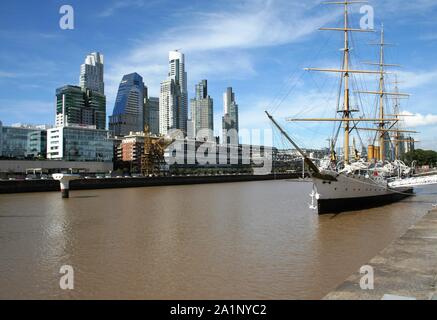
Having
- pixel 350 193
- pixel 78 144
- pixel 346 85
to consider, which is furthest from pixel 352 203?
pixel 78 144

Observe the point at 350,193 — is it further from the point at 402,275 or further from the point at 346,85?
the point at 402,275

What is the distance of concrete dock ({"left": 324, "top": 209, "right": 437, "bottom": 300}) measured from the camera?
8.45 metres

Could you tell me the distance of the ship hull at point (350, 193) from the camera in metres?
30.6

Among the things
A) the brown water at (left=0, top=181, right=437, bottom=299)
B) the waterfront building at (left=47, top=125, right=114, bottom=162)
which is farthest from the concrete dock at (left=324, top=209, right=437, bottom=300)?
the waterfront building at (left=47, top=125, right=114, bottom=162)

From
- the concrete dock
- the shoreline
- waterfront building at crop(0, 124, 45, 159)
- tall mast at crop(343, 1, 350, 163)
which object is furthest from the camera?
waterfront building at crop(0, 124, 45, 159)

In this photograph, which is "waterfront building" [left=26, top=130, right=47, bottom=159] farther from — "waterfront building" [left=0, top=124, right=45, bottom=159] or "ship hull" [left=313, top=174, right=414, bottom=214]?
"ship hull" [left=313, top=174, right=414, bottom=214]

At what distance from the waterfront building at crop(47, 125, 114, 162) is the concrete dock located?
131 metres

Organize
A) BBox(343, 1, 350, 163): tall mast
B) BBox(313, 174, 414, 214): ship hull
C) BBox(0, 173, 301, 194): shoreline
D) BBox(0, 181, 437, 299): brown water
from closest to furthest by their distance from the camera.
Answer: BBox(0, 181, 437, 299): brown water, BBox(313, 174, 414, 214): ship hull, BBox(343, 1, 350, 163): tall mast, BBox(0, 173, 301, 194): shoreline

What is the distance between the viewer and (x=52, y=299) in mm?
11352

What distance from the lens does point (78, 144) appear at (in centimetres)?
13738

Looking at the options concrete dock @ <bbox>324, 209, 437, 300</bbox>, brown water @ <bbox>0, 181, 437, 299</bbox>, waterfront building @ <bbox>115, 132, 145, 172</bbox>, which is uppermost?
waterfront building @ <bbox>115, 132, 145, 172</bbox>

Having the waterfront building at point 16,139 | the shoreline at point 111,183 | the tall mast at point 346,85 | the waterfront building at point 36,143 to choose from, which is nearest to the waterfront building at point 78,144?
the waterfront building at point 36,143
